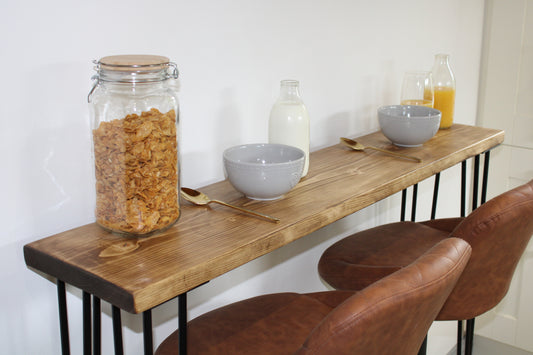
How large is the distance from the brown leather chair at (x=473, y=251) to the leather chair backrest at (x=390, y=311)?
0.31 meters

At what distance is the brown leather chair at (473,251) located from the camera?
1.21 meters

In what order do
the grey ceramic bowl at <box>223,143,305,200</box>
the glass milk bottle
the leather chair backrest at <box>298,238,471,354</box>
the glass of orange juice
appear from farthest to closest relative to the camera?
the glass of orange juice
the glass milk bottle
the grey ceramic bowl at <box>223,143,305,200</box>
the leather chair backrest at <box>298,238,471,354</box>

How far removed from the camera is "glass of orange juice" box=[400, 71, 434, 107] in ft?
5.82

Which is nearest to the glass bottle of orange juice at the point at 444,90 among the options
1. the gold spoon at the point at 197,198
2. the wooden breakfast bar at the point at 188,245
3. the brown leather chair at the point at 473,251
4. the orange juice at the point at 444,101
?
the orange juice at the point at 444,101

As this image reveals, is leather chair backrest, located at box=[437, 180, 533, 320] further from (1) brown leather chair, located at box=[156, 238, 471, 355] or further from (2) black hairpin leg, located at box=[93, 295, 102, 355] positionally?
(2) black hairpin leg, located at box=[93, 295, 102, 355]

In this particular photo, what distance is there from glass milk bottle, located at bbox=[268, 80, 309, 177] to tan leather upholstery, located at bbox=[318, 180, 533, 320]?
14.1 inches

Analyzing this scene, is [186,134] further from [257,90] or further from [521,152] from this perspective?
[521,152]

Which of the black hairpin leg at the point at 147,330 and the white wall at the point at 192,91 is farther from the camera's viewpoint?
the white wall at the point at 192,91

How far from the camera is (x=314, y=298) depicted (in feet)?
4.28

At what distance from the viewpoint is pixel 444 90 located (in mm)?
1848

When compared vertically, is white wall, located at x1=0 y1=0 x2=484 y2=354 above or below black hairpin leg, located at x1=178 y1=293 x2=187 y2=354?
above

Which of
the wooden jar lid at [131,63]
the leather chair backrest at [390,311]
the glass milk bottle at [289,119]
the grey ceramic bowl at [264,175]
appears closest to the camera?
the leather chair backrest at [390,311]

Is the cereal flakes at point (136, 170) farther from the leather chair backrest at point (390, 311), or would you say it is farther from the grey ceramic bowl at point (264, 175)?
the leather chair backrest at point (390, 311)

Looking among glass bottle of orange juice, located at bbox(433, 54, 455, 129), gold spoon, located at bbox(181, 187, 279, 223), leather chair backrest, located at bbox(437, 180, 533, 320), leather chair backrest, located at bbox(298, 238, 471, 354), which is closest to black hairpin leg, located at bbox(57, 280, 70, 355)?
gold spoon, located at bbox(181, 187, 279, 223)
